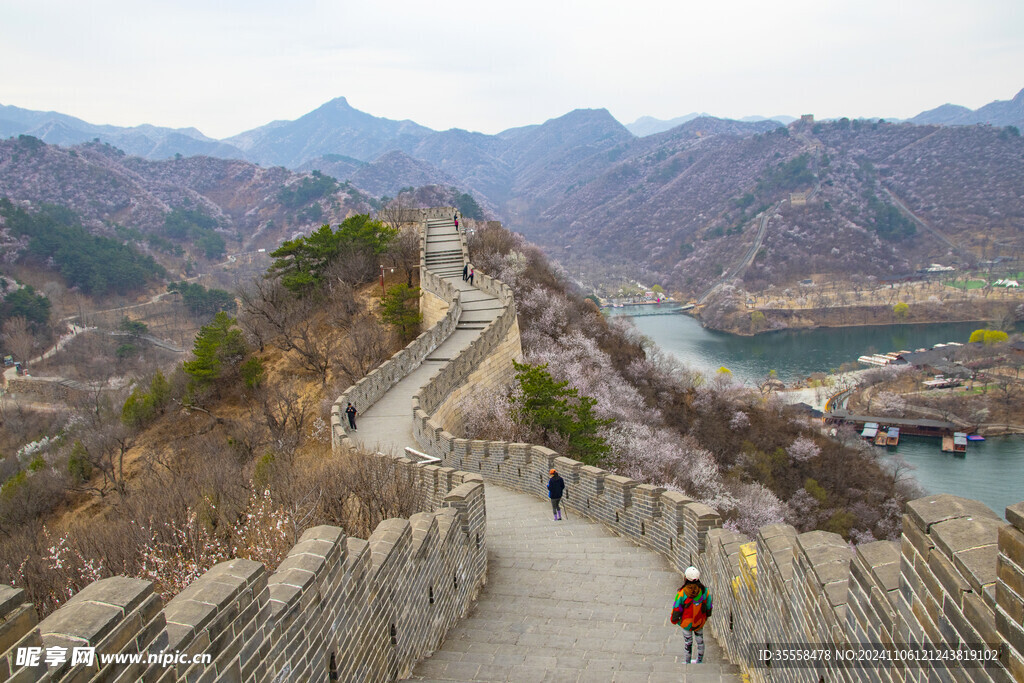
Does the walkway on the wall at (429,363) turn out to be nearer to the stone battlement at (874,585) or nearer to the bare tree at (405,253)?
the bare tree at (405,253)

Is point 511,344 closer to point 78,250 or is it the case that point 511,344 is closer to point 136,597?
point 136,597

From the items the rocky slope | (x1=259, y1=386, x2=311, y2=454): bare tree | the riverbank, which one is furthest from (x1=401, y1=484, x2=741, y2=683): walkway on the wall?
the rocky slope

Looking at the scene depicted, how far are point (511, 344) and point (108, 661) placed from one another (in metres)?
Result: 19.9

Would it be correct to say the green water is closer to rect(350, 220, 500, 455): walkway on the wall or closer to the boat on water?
the boat on water

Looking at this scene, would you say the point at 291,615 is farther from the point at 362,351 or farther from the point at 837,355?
the point at 837,355

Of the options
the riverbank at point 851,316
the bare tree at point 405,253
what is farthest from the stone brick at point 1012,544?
the riverbank at point 851,316

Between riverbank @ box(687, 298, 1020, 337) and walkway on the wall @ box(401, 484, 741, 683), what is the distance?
8351 centimetres

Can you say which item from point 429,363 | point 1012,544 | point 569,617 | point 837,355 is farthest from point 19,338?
point 837,355

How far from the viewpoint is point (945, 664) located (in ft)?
7.79

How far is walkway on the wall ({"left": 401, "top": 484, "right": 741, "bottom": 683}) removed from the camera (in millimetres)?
5285

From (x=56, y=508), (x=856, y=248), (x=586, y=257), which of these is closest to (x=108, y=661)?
(x=56, y=508)

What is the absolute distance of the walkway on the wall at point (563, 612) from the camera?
5.30 m

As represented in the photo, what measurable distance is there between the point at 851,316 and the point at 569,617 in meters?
94.9

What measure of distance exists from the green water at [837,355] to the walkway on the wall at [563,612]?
42384 mm
